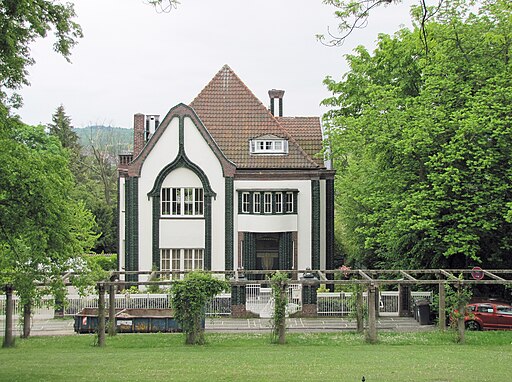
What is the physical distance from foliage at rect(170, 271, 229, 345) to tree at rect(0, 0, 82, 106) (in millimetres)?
10947

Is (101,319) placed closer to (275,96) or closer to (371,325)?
(371,325)

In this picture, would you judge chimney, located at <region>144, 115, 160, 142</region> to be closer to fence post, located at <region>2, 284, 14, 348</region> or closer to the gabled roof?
the gabled roof

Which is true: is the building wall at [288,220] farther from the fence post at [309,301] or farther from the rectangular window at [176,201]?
the fence post at [309,301]

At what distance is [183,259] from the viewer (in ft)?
137

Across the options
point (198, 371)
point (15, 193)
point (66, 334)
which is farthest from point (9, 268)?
point (66, 334)

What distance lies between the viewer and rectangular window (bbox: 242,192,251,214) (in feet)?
137

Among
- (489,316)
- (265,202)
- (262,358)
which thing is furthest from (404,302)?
(262,358)

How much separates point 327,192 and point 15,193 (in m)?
26.8

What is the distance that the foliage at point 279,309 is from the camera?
27922 mm

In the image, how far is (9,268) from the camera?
20078 millimetres

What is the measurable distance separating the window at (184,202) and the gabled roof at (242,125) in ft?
9.38

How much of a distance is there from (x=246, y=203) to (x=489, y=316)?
15254 mm

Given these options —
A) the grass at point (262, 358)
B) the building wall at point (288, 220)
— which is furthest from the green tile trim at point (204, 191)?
the grass at point (262, 358)

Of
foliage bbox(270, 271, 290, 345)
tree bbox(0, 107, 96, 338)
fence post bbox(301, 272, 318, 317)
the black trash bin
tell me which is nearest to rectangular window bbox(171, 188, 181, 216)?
fence post bbox(301, 272, 318, 317)
